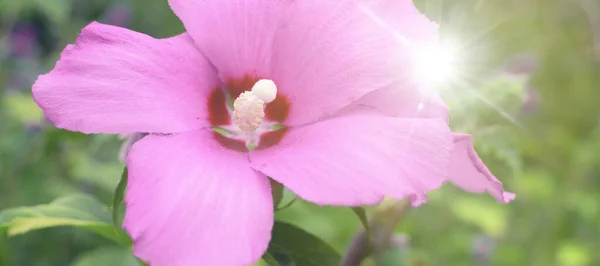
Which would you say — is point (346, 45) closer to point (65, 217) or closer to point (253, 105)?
point (253, 105)

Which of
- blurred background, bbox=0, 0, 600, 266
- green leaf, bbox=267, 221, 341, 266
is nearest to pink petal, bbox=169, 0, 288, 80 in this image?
green leaf, bbox=267, 221, 341, 266

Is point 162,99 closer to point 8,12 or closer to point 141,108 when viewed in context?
point 141,108

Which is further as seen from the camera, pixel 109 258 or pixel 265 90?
pixel 109 258

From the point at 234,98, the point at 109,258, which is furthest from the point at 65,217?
the point at 109,258

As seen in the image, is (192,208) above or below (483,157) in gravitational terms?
below

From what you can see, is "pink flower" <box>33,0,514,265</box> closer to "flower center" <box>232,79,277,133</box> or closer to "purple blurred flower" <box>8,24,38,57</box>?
"flower center" <box>232,79,277,133</box>

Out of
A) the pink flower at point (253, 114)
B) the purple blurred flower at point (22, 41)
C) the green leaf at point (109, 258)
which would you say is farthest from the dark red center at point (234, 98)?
the purple blurred flower at point (22, 41)

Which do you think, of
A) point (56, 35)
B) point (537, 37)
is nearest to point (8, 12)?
point (56, 35)
